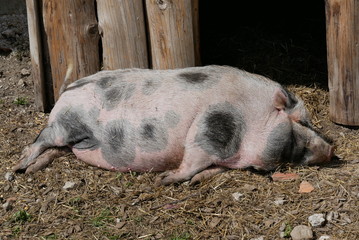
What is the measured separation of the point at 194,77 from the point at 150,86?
336mm

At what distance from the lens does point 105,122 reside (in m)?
5.11

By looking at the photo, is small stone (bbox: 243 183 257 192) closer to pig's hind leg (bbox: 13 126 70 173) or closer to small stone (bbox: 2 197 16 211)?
pig's hind leg (bbox: 13 126 70 173)

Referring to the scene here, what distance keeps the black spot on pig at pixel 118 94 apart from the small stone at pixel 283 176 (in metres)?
1.23

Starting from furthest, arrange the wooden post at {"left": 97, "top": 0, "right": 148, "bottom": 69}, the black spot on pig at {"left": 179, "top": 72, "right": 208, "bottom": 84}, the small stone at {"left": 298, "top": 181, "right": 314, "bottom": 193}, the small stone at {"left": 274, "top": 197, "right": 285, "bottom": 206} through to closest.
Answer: the wooden post at {"left": 97, "top": 0, "right": 148, "bottom": 69} → the black spot on pig at {"left": 179, "top": 72, "right": 208, "bottom": 84} → the small stone at {"left": 298, "top": 181, "right": 314, "bottom": 193} → the small stone at {"left": 274, "top": 197, "right": 285, "bottom": 206}

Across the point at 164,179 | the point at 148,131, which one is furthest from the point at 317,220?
the point at 148,131

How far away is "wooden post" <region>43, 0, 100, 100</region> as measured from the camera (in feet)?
18.6

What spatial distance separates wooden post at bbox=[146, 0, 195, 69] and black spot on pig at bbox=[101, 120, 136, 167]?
831 mm

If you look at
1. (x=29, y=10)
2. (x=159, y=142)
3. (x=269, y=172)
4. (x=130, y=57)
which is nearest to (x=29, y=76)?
(x=29, y=10)

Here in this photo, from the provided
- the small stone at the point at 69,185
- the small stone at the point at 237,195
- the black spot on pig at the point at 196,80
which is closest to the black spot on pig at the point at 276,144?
the small stone at the point at 237,195

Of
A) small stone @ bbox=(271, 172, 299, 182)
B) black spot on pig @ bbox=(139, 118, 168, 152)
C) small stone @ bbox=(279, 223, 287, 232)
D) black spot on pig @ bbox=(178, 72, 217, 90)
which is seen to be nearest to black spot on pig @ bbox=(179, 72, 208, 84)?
black spot on pig @ bbox=(178, 72, 217, 90)

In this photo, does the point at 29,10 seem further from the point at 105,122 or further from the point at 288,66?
the point at 288,66

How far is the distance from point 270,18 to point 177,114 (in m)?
2.58

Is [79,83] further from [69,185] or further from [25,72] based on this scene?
[25,72]

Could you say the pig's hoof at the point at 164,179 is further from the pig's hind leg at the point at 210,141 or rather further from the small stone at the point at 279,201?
the small stone at the point at 279,201
